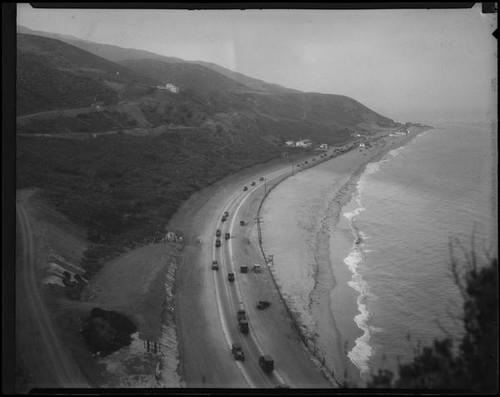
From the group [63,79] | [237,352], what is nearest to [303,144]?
[63,79]

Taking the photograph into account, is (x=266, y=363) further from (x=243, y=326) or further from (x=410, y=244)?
(x=410, y=244)

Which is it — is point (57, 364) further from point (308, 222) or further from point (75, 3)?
point (308, 222)

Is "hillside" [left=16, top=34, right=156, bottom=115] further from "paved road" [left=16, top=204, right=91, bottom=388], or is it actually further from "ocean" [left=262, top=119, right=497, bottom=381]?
"paved road" [left=16, top=204, right=91, bottom=388]

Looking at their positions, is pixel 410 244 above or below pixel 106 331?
above

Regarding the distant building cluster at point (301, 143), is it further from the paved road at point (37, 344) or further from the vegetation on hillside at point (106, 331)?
the vegetation on hillside at point (106, 331)

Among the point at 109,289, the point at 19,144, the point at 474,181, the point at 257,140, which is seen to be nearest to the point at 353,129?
the point at 257,140
